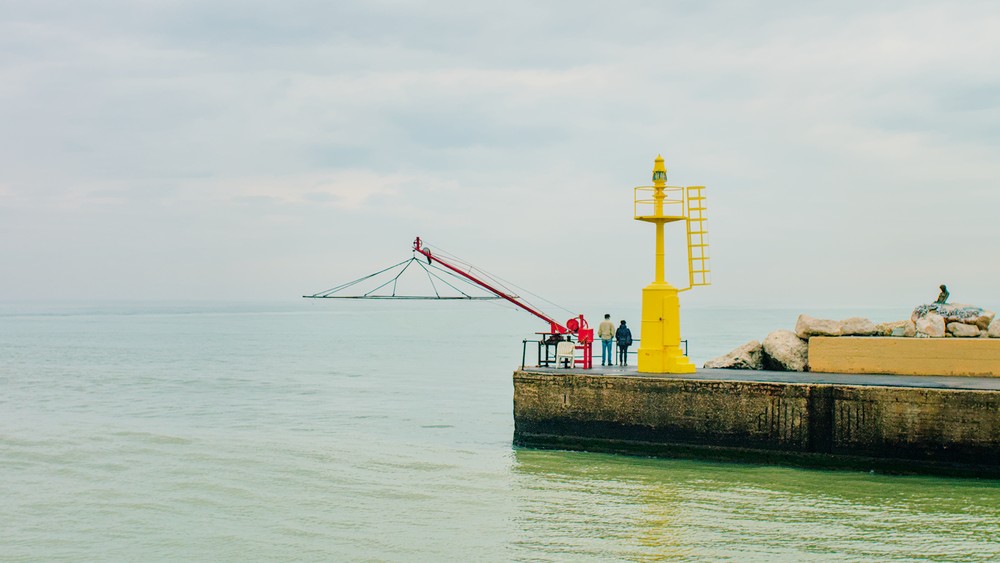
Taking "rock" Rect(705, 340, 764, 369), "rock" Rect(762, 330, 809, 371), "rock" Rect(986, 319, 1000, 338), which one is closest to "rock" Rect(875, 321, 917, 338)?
"rock" Rect(986, 319, 1000, 338)

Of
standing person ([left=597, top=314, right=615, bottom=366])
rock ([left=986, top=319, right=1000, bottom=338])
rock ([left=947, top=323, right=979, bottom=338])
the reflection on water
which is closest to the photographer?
the reflection on water

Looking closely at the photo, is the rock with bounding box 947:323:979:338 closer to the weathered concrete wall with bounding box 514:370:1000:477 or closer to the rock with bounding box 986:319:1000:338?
the rock with bounding box 986:319:1000:338

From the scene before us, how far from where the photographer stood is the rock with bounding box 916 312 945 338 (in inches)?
736

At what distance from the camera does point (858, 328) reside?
19.4m

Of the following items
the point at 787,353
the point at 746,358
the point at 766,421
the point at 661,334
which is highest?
the point at 661,334

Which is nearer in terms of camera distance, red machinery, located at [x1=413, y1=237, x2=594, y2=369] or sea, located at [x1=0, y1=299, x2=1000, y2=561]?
sea, located at [x1=0, y1=299, x2=1000, y2=561]

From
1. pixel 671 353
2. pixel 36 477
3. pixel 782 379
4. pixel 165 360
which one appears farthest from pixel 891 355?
pixel 165 360

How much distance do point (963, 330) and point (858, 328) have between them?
81.7 inches

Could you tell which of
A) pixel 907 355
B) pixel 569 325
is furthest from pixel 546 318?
pixel 907 355

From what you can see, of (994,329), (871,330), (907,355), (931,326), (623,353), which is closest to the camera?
(907,355)

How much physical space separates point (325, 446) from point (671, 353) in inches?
321

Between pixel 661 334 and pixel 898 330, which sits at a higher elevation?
pixel 898 330

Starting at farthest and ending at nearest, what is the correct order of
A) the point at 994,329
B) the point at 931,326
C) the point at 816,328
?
the point at 816,328 → the point at 931,326 → the point at 994,329

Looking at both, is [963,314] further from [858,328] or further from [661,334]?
[661,334]
